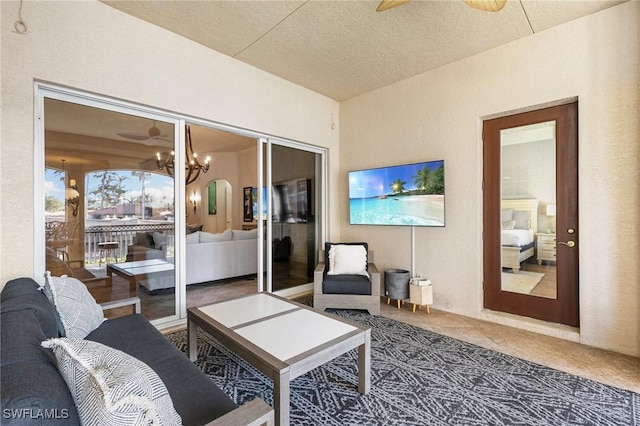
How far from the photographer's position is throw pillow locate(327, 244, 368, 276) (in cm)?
373

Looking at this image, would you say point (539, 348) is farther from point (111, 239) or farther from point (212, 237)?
point (212, 237)

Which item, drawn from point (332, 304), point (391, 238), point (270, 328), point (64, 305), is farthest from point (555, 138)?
point (64, 305)

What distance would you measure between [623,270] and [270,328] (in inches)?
123

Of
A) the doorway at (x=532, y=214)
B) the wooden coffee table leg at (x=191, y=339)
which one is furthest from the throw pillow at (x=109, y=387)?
the doorway at (x=532, y=214)

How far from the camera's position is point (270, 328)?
2.00m

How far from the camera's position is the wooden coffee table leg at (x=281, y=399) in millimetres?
1459

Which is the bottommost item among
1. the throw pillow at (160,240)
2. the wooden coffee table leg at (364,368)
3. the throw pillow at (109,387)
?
the wooden coffee table leg at (364,368)

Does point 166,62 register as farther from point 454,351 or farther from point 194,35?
point 454,351

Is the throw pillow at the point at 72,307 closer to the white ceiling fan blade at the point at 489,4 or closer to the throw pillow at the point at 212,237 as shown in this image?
A: the throw pillow at the point at 212,237

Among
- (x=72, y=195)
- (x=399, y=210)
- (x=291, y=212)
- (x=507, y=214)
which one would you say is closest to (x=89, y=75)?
(x=72, y=195)

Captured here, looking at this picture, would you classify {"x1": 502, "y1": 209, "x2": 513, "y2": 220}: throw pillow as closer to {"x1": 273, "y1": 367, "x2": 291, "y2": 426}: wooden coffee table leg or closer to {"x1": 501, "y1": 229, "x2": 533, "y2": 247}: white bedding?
{"x1": 501, "y1": 229, "x2": 533, "y2": 247}: white bedding

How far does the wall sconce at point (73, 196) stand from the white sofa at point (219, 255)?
6.69ft

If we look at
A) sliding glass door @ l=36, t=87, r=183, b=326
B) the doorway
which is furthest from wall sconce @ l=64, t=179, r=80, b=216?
the doorway

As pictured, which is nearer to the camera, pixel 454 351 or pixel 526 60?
pixel 454 351
